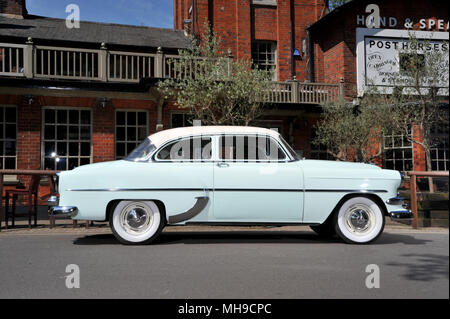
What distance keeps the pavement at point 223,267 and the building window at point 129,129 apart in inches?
310

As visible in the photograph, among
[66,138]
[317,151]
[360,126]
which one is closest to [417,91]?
[360,126]

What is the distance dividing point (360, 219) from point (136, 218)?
3.05 metres

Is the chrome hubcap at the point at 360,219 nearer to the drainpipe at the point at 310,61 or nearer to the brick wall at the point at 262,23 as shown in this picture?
the brick wall at the point at 262,23

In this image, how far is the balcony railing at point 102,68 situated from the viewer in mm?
12945

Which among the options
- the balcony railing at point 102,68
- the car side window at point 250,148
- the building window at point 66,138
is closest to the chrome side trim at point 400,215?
the car side window at point 250,148

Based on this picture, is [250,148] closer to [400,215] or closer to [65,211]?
[400,215]

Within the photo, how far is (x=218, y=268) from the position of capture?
165 inches

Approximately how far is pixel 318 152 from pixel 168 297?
47.1ft

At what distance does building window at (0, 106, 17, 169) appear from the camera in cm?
1345

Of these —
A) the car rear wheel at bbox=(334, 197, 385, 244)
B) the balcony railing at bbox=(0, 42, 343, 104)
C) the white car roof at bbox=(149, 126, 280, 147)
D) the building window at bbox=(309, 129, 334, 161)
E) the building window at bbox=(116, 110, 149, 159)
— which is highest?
the balcony railing at bbox=(0, 42, 343, 104)

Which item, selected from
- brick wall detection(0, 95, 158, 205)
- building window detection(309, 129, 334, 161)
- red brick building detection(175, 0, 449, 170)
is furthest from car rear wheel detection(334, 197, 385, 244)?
red brick building detection(175, 0, 449, 170)

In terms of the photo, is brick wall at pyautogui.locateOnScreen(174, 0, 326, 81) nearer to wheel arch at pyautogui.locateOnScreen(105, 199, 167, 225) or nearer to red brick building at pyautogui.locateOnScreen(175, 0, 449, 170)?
red brick building at pyautogui.locateOnScreen(175, 0, 449, 170)

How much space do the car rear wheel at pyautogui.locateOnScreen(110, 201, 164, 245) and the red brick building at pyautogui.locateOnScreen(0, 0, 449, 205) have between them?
7873 mm
